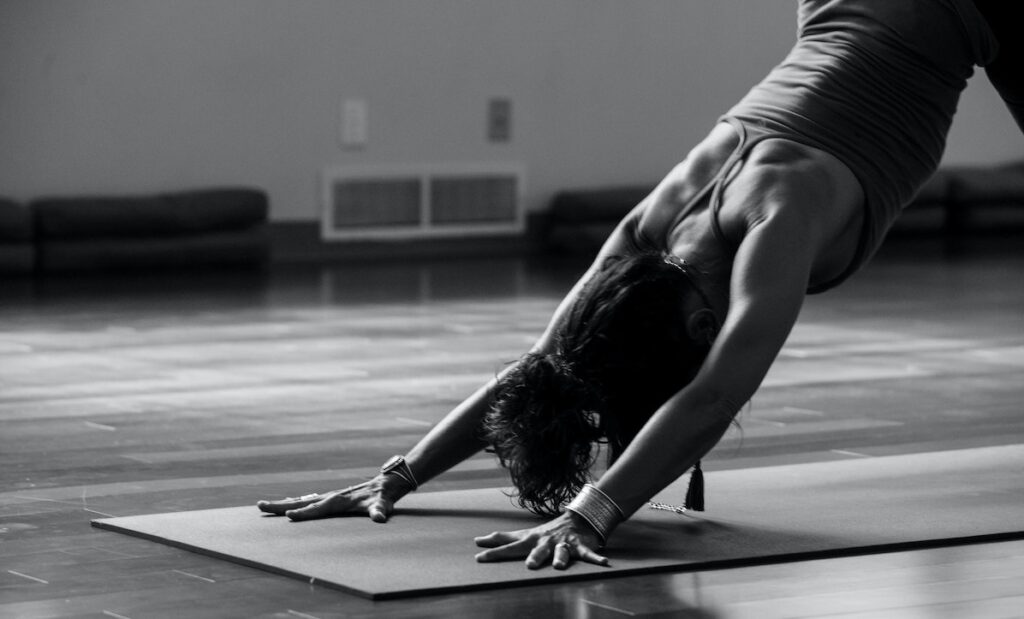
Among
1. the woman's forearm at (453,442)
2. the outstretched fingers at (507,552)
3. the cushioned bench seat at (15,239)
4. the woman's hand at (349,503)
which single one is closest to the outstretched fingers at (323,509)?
the woman's hand at (349,503)

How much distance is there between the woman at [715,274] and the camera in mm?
2561

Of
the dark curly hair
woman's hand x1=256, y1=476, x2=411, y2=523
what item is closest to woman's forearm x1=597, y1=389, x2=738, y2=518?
the dark curly hair

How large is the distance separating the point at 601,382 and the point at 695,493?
28 cm

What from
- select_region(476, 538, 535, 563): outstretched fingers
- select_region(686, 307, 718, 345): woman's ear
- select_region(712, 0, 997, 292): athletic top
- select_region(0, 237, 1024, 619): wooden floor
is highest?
select_region(712, 0, 997, 292): athletic top

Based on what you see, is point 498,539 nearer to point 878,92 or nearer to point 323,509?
point 323,509

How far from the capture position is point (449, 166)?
8.37 metres

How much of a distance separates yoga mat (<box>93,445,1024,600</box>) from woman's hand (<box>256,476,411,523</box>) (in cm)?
2

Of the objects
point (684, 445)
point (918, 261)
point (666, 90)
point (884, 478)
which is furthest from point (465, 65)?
point (684, 445)

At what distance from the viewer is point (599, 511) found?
253 cm

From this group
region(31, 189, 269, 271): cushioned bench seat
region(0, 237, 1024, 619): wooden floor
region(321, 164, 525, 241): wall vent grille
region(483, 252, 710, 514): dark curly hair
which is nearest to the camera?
region(0, 237, 1024, 619): wooden floor

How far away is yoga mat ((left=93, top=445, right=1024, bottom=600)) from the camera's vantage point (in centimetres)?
244

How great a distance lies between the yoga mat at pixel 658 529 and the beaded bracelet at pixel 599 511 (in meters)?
0.05

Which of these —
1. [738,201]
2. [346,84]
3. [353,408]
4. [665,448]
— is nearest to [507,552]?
[665,448]

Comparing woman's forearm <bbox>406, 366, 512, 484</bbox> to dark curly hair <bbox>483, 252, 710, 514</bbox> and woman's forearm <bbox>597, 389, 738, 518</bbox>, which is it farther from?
woman's forearm <bbox>597, 389, 738, 518</bbox>
